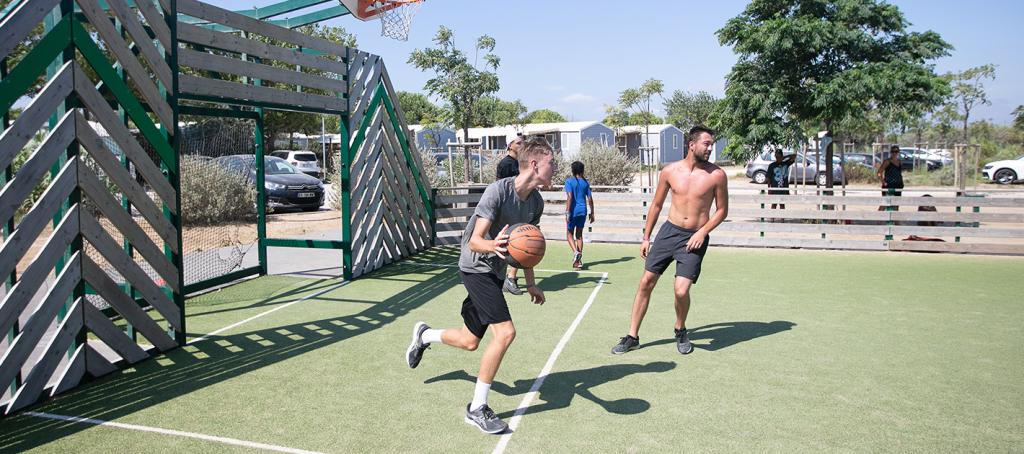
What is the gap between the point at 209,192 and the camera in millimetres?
15180

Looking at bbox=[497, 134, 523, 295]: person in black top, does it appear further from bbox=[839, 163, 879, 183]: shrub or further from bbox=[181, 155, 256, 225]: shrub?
bbox=[839, 163, 879, 183]: shrub

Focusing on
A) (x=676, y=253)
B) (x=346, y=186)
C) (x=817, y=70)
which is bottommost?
(x=676, y=253)

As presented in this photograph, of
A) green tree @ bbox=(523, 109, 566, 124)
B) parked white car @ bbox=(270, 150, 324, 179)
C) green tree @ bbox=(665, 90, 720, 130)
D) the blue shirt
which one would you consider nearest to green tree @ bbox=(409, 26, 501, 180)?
parked white car @ bbox=(270, 150, 324, 179)

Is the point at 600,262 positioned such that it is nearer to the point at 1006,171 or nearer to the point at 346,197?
the point at 346,197

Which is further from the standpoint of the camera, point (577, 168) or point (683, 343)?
point (577, 168)

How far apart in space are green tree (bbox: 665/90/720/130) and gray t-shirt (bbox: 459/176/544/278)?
203 ft

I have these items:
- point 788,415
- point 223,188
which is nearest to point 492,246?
point 788,415

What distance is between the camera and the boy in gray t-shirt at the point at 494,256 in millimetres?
4516

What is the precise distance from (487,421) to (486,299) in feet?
2.51

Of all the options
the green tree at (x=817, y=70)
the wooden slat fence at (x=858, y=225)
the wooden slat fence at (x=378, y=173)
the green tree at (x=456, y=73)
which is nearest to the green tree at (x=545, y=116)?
the green tree at (x=456, y=73)

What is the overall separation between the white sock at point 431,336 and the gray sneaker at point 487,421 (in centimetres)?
73

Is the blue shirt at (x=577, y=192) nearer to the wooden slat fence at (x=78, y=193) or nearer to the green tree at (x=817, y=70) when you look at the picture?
the wooden slat fence at (x=78, y=193)

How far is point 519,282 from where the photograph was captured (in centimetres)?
979

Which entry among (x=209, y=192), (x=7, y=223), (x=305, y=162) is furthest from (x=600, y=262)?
(x=305, y=162)
